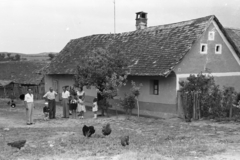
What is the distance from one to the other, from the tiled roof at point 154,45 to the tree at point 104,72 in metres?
0.83

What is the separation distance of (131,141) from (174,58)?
23.2 feet

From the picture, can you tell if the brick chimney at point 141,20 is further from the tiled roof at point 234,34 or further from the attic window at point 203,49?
the attic window at point 203,49

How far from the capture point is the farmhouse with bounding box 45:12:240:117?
1666 centimetres

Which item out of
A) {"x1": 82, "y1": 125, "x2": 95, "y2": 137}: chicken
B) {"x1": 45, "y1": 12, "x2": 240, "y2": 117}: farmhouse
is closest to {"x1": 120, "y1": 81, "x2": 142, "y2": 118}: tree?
{"x1": 45, "y1": 12, "x2": 240, "y2": 117}: farmhouse

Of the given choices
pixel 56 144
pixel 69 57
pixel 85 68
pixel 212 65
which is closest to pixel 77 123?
pixel 85 68

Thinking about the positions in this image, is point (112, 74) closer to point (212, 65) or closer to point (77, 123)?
point (77, 123)

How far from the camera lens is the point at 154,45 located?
1912cm

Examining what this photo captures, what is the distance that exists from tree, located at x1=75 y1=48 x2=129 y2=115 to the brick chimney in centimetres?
917

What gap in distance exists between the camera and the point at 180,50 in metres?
16.8

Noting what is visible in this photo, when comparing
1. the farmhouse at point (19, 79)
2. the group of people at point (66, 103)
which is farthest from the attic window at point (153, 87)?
the farmhouse at point (19, 79)

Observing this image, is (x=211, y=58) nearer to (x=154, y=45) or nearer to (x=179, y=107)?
(x=154, y=45)

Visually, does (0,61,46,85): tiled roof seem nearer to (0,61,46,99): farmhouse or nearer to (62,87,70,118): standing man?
(0,61,46,99): farmhouse

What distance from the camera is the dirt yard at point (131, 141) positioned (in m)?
9.02

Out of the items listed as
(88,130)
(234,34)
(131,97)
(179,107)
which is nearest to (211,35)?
(179,107)
